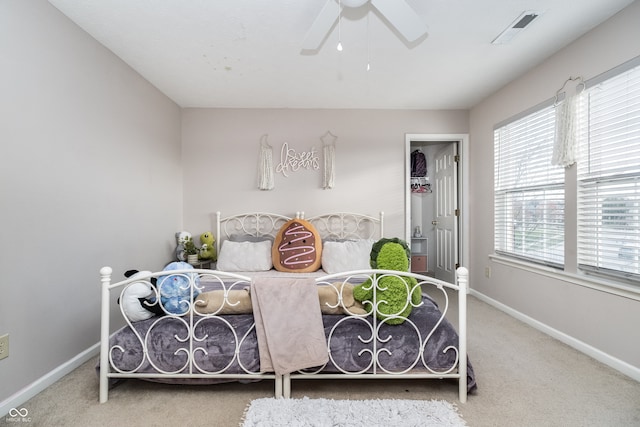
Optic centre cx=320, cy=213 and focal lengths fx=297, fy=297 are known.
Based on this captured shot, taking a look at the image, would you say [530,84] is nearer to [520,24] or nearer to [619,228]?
[520,24]

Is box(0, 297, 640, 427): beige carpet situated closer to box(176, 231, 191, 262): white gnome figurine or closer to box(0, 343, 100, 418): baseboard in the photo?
box(0, 343, 100, 418): baseboard

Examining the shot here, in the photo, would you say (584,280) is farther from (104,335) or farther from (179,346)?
(104,335)

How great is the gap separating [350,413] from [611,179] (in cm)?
228

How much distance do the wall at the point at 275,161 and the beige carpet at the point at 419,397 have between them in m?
2.02

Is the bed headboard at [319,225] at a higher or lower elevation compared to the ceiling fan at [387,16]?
lower

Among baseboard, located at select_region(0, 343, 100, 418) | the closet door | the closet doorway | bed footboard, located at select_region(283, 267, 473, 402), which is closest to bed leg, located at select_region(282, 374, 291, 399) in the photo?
bed footboard, located at select_region(283, 267, 473, 402)

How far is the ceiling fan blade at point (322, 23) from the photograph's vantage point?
1.55 meters

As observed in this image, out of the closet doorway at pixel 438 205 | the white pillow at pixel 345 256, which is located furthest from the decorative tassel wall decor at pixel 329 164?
the closet doorway at pixel 438 205

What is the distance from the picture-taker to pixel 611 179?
6.66 ft

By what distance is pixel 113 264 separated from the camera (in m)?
2.41

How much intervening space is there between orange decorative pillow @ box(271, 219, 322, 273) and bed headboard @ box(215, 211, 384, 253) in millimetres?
476

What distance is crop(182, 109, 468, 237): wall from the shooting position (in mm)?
3670

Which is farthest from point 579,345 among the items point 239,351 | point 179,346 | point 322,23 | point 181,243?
point 181,243

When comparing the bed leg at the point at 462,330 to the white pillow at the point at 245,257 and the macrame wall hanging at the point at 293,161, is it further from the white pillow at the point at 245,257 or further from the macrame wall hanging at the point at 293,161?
the macrame wall hanging at the point at 293,161
